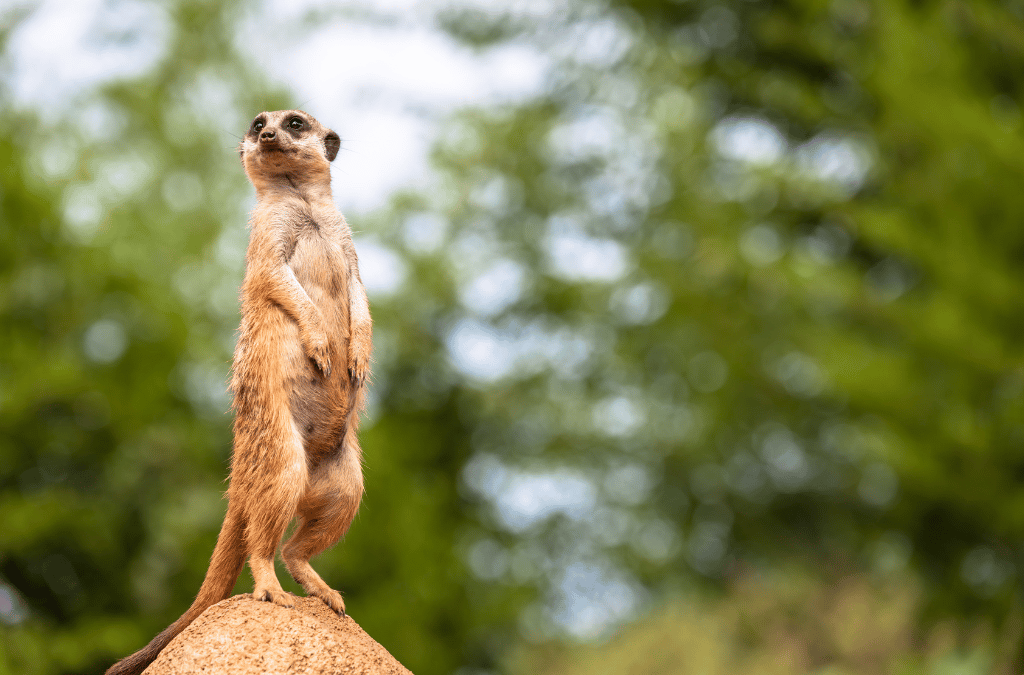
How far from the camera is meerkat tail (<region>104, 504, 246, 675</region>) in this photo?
2359 millimetres

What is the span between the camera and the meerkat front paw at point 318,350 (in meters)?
2.31

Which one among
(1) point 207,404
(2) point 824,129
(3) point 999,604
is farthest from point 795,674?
(1) point 207,404

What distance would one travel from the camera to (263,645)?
2.20 metres

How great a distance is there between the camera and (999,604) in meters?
8.07

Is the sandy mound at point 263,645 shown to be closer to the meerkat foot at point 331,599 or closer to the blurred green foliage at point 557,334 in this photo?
the meerkat foot at point 331,599

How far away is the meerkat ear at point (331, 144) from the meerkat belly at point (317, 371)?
0.25 m

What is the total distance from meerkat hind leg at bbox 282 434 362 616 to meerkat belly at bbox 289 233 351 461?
6 cm

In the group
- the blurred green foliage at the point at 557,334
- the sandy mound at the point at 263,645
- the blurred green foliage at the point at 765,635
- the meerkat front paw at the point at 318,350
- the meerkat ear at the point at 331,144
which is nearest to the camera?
the sandy mound at the point at 263,645

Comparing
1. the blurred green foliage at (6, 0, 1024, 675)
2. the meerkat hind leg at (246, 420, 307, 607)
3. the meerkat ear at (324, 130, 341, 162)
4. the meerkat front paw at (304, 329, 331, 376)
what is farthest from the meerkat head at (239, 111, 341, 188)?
the blurred green foliage at (6, 0, 1024, 675)

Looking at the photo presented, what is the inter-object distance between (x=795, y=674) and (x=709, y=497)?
280 cm

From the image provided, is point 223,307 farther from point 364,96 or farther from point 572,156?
point 572,156

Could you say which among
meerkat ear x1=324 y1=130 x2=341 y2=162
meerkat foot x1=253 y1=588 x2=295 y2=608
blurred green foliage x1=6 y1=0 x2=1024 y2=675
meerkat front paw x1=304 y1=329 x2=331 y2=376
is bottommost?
blurred green foliage x1=6 y1=0 x2=1024 y2=675

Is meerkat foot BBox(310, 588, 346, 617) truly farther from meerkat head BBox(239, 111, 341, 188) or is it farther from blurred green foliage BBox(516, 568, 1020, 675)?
blurred green foliage BBox(516, 568, 1020, 675)

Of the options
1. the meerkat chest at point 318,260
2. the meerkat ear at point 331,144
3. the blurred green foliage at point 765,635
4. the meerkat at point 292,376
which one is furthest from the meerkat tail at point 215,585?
the blurred green foliage at point 765,635
